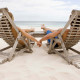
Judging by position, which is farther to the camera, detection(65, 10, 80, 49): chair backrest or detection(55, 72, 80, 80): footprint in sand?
detection(65, 10, 80, 49): chair backrest

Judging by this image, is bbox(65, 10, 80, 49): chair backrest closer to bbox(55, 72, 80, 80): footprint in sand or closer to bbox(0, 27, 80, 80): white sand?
bbox(0, 27, 80, 80): white sand

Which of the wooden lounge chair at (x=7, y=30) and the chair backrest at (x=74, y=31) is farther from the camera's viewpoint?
the wooden lounge chair at (x=7, y=30)

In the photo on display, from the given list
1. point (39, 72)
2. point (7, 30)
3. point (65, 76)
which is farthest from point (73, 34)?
point (7, 30)

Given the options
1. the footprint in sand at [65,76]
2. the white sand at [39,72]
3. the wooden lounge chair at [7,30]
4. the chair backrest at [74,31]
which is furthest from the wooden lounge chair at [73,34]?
the wooden lounge chair at [7,30]

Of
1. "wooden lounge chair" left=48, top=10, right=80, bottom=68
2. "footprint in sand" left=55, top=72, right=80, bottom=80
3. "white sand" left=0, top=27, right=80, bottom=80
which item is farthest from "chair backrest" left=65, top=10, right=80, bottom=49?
"footprint in sand" left=55, top=72, right=80, bottom=80

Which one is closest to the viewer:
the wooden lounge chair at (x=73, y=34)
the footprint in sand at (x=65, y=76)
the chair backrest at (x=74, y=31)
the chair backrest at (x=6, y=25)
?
the footprint in sand at (x=65, y=76)

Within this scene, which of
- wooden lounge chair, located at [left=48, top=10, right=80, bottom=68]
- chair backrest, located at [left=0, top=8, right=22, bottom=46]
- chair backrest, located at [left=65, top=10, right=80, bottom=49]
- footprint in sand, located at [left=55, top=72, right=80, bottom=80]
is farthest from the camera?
chair backrest, located at [left=0, top=8, right=22, bottom=46]

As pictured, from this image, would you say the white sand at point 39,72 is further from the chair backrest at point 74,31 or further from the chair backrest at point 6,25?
the chair backrest at point 6,25

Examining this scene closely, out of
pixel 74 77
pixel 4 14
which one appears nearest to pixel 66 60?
pixel 74 77

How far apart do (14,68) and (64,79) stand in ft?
3.93

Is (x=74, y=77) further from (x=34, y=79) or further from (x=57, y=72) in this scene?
(x=34, y=79)

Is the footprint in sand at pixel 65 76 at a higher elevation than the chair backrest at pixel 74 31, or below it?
below

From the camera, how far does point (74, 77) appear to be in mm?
2504

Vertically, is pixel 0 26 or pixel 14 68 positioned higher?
pixel 0 26
